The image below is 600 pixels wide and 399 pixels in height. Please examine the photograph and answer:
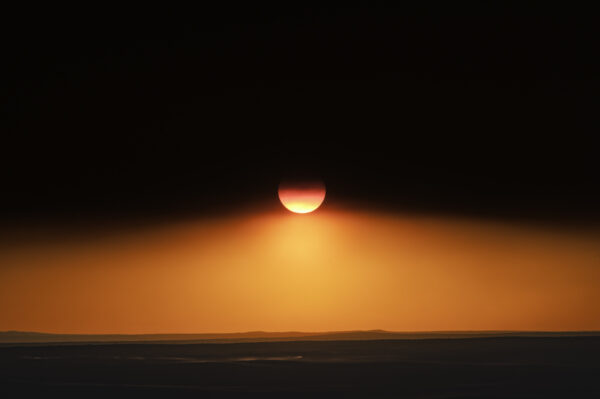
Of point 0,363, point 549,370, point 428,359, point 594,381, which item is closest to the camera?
point 594,381

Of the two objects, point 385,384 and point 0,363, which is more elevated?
point 0,363

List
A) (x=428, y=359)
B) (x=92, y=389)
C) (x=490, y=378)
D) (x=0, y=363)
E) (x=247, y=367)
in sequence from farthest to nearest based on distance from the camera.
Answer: (x=428, y=359)
(x=0, y=363)
(x=247, y=367)
(x=490, y=378)
(x=92, y=389)

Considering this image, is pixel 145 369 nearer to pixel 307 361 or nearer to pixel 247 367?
pixel 247 367

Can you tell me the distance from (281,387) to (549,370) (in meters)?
35.2

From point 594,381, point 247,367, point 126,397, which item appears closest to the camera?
point 126,397

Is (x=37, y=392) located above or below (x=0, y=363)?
below

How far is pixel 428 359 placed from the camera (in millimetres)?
121188

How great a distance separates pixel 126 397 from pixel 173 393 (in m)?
6.69

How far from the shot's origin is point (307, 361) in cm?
11338

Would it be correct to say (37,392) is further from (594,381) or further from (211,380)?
(594,381)

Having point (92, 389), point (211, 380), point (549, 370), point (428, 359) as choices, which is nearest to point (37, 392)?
point (92, 389)

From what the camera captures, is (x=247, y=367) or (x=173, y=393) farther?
(x=247, y=367)

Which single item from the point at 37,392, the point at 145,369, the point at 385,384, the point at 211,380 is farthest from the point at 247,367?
the point at 37,392

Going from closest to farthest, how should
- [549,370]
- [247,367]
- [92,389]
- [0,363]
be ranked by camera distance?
[92,389], [549,370], [247,367], [0,363]
